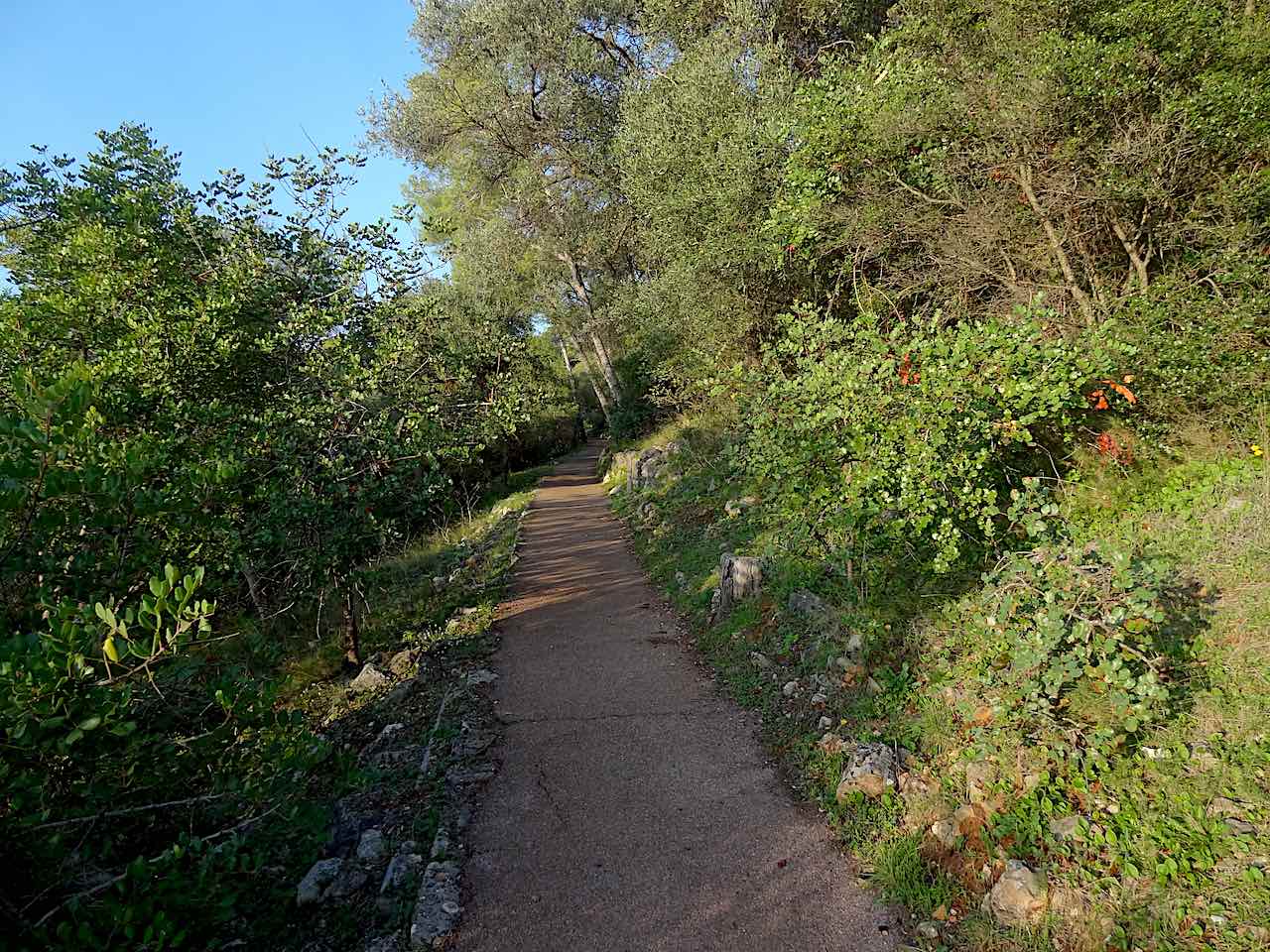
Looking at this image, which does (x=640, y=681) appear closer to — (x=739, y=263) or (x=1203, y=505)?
(x=1203, y=505)

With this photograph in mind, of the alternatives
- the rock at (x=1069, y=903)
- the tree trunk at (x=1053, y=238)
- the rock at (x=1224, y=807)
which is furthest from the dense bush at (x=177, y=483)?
the tree trunk at (x=1053, y=238)

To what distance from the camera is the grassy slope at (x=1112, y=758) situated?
288 cm

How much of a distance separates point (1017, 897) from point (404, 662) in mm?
6460

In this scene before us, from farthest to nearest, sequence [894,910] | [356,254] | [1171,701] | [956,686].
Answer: [356,254] < [956,686] < [1171,701] < [894,910]

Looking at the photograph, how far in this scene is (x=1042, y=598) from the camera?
13.0 ft

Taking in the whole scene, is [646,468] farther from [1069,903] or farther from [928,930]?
[1069,903]

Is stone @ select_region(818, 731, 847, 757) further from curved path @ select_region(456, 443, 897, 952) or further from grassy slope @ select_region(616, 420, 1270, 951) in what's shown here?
curved path @ select_region(456, 443, 897, 952)

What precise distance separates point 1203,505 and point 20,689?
24.7 feet

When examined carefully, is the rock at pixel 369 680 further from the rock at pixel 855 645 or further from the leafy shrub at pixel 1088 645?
the leafy shrub at pixel 1088 645

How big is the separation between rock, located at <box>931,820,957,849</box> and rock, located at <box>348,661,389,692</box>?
5.73 metres

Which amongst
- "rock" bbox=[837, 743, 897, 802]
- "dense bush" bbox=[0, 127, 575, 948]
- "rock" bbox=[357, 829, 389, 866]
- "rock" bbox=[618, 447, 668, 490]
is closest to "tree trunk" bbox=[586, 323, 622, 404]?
"rock" bbox=[618, 447, 668, 490]

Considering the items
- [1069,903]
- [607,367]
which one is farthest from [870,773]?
[607,367]

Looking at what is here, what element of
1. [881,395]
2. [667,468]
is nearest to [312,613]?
[667,468]

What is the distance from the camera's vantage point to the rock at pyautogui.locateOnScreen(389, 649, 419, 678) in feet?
23.9
